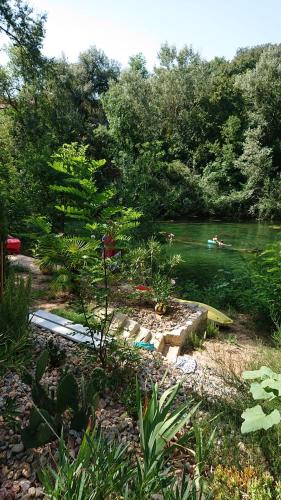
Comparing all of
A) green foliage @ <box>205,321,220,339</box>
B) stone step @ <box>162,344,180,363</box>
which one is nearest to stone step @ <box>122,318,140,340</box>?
stone step @ <box>162,344,180,363</box>

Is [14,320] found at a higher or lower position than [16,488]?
higher

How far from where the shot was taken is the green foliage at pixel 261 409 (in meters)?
1.66

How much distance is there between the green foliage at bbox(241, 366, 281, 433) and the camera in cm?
166

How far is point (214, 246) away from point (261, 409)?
1276 cm

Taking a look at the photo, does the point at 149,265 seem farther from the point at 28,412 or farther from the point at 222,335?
the point at 28,412

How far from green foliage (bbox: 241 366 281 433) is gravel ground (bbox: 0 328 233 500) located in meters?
0.57

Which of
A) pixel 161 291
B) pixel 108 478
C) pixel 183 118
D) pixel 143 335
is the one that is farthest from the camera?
pixel 183 118

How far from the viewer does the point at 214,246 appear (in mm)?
14320

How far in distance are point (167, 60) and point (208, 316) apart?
25.4 metres

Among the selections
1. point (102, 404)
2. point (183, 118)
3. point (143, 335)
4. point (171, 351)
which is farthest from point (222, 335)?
point (183, 118)

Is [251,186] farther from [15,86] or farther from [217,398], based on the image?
[217,398]

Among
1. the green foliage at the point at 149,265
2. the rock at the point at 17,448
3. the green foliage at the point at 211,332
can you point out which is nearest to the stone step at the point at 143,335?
the green foliage at the point at 149,265

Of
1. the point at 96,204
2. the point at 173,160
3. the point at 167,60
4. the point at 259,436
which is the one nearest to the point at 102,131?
the point at 173,160

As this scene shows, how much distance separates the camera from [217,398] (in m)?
2.75
